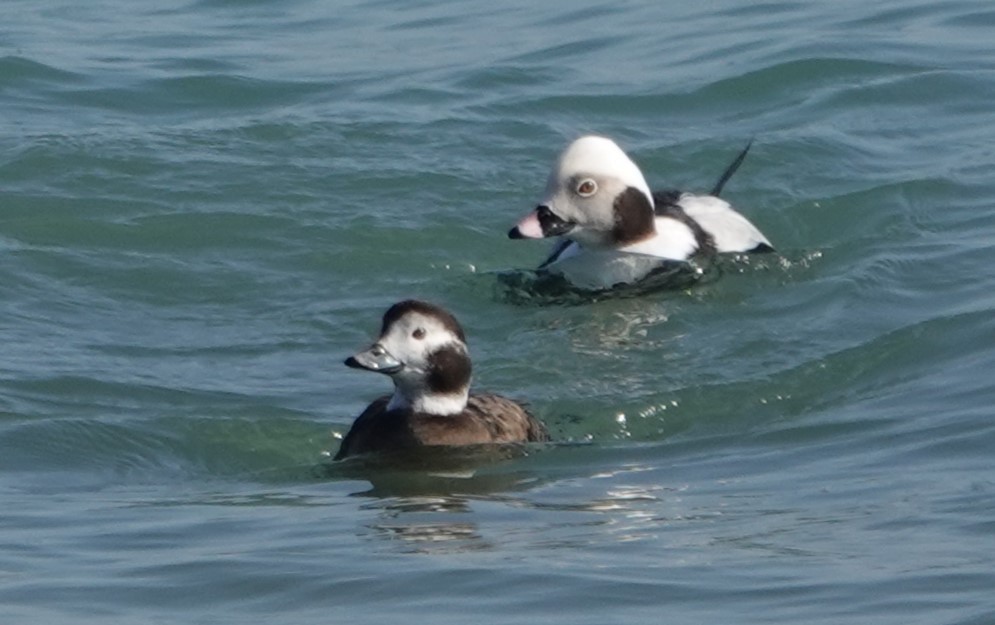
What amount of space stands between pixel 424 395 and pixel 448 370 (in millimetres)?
148

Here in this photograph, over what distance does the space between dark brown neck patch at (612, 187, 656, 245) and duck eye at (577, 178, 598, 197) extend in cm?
13

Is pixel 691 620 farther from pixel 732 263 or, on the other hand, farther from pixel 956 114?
pixel 956 114

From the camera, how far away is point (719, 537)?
7207 mm

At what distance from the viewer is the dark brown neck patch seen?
12195mm

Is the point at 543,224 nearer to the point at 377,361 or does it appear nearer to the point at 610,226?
the point at 610,226

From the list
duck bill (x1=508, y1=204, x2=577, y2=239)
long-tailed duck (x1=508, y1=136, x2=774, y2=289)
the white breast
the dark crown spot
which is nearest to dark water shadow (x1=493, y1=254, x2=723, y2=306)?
long-tailed duck (x1=508, y1=136, x2=774, y2=289)

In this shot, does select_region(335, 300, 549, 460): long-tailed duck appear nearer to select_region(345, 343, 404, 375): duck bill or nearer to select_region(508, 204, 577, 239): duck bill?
select_region(345, 343, 404, 375): duck bill

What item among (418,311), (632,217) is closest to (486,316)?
(632,217)

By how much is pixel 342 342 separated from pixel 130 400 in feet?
4.86

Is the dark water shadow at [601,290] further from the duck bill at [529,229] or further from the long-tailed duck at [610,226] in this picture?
the duck bill at [529,229]

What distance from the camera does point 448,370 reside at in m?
9.06

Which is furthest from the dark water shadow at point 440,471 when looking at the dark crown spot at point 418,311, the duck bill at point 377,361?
the dark crown spot at point 418,311

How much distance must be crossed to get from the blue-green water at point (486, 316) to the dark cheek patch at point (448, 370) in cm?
41

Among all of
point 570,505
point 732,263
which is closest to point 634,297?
point 732,263
